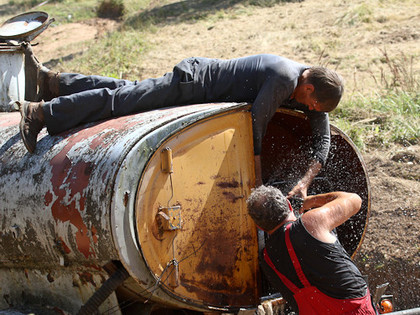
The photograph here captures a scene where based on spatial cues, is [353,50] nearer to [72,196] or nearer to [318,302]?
[318,302]

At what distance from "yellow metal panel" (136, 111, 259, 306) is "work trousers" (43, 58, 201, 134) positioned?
0.52 meters

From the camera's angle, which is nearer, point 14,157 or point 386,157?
point 14,157

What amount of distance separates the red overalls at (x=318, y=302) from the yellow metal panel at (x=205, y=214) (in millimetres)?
455

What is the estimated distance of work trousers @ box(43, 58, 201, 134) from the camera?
3842mm

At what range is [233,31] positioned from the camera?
41.9 feet

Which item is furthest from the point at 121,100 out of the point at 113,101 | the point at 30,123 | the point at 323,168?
the point at 323,168

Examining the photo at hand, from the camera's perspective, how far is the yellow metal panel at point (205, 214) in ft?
10.8

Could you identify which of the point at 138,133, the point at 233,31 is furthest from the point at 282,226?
the point at 233,31

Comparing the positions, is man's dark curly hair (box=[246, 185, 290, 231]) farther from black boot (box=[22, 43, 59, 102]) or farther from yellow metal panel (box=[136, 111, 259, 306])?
black boot (box=[22, 43, 59, 102])

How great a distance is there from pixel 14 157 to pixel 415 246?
3.69 m

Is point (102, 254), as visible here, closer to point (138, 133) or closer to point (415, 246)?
point (138, 133)

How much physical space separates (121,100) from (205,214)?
1.01 m

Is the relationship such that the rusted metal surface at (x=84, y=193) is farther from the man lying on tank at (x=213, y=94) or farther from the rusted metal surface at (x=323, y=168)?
the rusted metal surface at (x=323, y=168)

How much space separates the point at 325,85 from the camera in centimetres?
390
